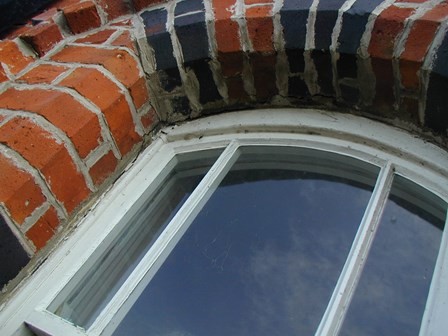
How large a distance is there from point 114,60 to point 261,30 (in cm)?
42

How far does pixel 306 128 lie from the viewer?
64.6 inches

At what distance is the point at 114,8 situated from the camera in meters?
1.78

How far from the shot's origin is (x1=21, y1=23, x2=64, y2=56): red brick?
1647mm

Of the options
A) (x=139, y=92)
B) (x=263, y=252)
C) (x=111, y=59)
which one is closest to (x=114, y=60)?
(x=111, y=59)

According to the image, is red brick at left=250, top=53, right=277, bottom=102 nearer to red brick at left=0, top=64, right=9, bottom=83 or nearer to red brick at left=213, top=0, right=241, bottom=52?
red brick at left=213, top=0, right=241, bottom=52

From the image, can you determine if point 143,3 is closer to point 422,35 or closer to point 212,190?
point 212,190

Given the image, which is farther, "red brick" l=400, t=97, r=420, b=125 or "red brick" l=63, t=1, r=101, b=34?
"red brick" l=63, t=1, r=101, b=34

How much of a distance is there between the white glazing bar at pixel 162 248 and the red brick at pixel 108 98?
25 centimetres

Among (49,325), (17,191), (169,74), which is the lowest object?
(49,325)

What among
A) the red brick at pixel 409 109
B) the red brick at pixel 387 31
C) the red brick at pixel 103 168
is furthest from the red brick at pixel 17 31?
the red brick at pixel 409 109

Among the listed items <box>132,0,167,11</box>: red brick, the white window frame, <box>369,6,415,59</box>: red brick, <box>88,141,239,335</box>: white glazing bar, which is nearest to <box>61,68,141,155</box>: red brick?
the white window frame

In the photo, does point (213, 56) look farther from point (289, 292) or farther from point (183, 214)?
point (289, 292)

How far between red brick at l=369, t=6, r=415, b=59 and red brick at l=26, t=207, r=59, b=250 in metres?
0.90

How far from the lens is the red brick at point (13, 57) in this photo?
1591 millimetres
